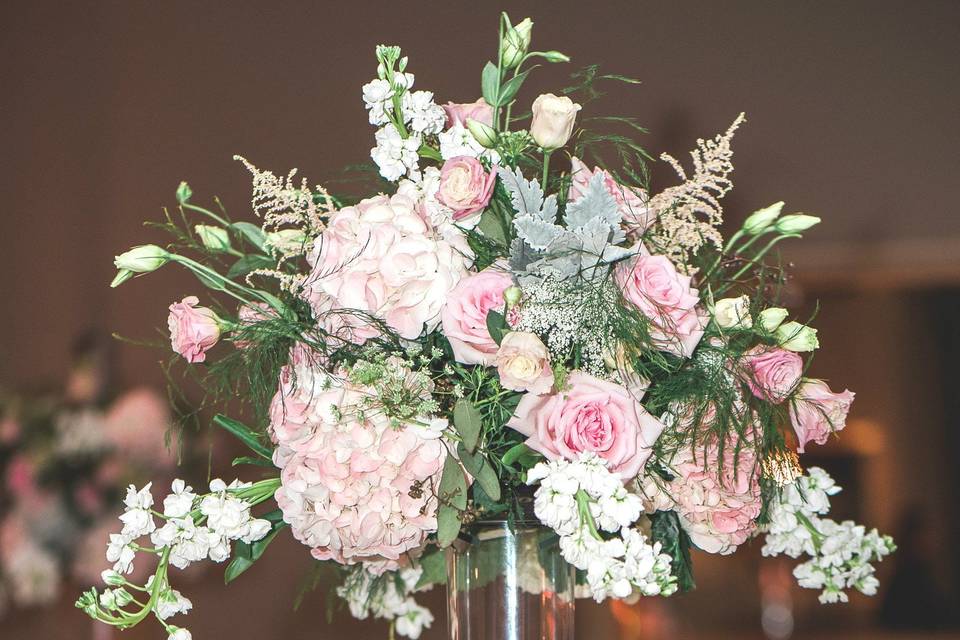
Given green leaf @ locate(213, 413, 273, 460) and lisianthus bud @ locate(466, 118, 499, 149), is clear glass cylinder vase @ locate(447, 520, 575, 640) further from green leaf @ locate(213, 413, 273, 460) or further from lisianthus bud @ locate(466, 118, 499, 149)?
lisianthus bud @ locate(466, 118, 499, 149)

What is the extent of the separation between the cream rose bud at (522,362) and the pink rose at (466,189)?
0.14 meters

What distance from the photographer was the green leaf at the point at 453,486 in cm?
89

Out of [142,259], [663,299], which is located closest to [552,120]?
[663,299]

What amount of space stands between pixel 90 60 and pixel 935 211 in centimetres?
225

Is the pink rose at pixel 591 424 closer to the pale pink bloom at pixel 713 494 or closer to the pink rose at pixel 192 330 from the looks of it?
the pale pink bloom at pixel 713 494

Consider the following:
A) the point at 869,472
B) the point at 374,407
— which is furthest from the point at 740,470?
the point at 869,472

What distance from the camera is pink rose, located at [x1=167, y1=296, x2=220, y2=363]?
37.0 inches

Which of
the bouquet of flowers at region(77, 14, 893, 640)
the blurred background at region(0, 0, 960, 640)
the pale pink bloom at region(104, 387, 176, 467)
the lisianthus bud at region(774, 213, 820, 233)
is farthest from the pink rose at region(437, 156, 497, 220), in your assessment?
the pale pink bloom at region(104, 387, 176, 467)

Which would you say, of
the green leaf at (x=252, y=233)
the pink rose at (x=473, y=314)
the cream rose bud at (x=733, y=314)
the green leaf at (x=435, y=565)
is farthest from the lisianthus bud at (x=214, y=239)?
the cream rose bud at (x=733, y=314)

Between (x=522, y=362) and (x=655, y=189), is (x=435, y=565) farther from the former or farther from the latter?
(x=655, y=189)

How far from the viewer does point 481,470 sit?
892 mm

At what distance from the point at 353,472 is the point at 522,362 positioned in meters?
0.18

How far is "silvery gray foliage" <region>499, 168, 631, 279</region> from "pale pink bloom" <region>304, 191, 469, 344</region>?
7cm

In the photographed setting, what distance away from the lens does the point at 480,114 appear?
1003 mm
